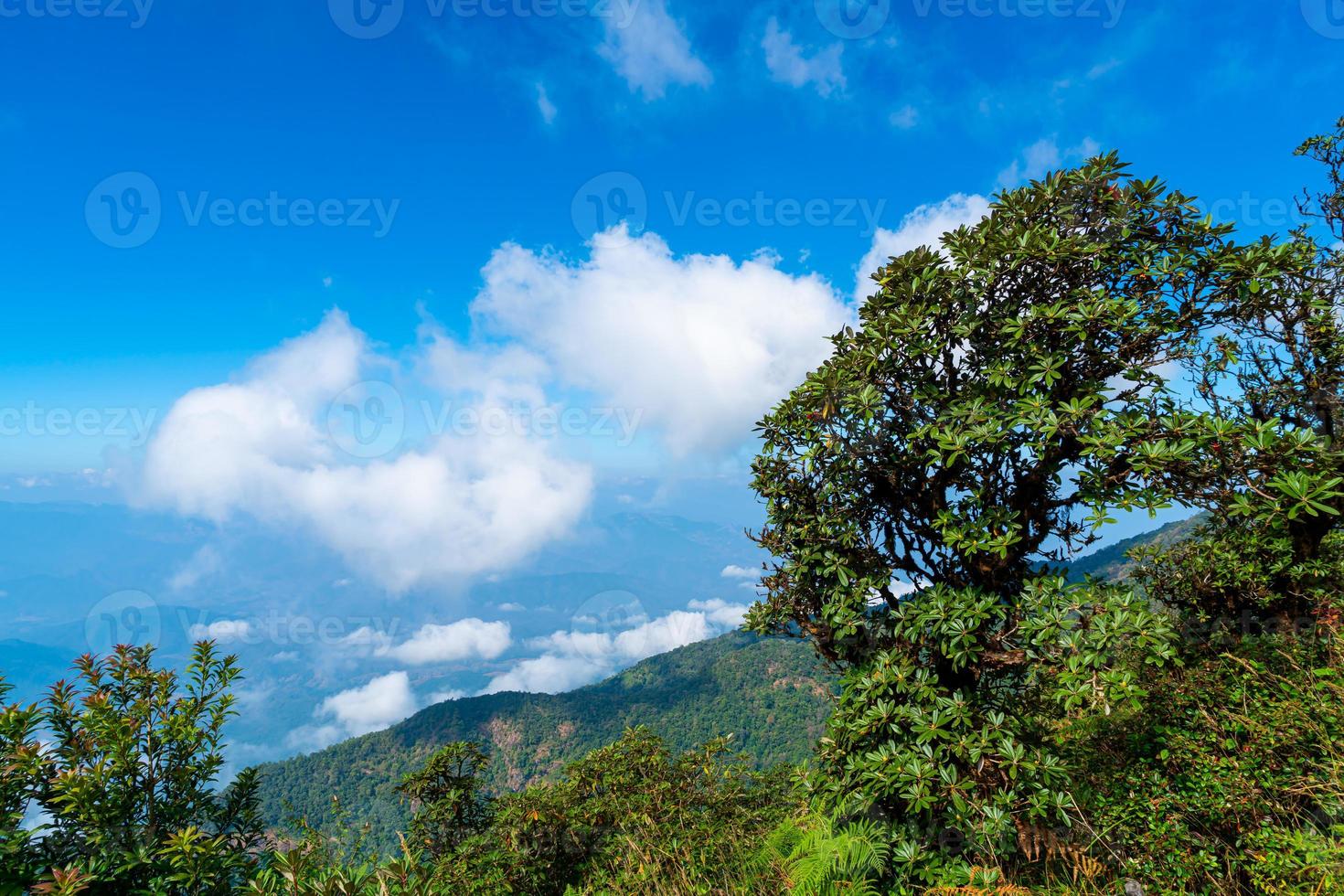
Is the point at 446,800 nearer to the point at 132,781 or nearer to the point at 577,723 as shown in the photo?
the point at 132,781

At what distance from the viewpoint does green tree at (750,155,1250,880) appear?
4824mm

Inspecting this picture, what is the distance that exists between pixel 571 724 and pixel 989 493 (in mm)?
120473

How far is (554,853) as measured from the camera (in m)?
8.91

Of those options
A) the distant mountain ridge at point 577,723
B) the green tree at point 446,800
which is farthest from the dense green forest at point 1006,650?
the distant mountain ridge at point 577,723

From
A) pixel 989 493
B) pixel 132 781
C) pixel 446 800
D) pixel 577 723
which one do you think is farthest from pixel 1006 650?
pixel 577 723

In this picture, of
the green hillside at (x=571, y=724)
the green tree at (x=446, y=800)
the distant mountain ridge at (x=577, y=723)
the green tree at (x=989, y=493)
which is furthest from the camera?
the green hillside at (x=571, y=724)

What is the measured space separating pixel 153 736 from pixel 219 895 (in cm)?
104

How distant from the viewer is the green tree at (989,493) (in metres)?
4.82

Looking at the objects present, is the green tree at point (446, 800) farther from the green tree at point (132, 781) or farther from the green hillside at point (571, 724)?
the green hillside at point (571, 724)

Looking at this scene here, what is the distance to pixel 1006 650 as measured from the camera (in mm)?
5203

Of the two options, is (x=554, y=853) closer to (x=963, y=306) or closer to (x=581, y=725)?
(x=963, y=306)

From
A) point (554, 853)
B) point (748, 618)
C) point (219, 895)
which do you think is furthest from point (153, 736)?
point (554, 853)

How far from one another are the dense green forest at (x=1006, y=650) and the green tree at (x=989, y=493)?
3 cm

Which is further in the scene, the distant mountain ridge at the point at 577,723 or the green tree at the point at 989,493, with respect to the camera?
the distant mountain ridge at the point at 577,723
